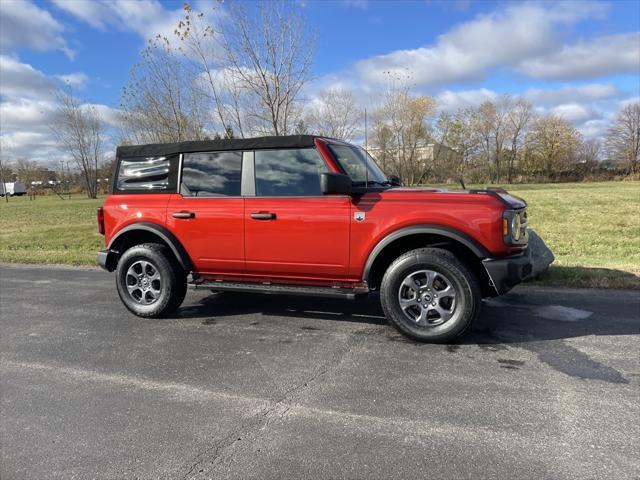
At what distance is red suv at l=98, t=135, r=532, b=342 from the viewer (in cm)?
408

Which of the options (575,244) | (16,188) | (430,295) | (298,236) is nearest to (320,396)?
(430,295)

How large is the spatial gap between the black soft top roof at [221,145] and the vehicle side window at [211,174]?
8 cm

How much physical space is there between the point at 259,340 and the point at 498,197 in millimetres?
2602

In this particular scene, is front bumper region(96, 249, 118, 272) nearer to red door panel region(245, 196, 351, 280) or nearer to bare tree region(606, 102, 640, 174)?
red door panel region(245, 196, 351, 280)

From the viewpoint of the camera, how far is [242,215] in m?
4.73

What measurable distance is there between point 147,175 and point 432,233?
3.35 m

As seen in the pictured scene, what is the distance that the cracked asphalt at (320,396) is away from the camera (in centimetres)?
248

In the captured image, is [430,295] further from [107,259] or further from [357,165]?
[107,259]

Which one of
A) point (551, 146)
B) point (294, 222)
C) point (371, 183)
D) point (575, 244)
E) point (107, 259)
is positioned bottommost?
point (575, 244)

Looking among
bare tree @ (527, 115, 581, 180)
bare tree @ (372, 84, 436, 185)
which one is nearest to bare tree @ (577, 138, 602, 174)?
bare tree @ (527, 115, 581, 180)

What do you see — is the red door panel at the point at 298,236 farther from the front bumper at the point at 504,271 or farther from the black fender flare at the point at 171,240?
the front bumper at the point at 504,271

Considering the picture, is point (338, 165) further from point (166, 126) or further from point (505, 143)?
point (505, 143)

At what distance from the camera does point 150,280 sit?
17.2 feet

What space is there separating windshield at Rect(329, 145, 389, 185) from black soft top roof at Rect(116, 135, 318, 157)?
359mm
